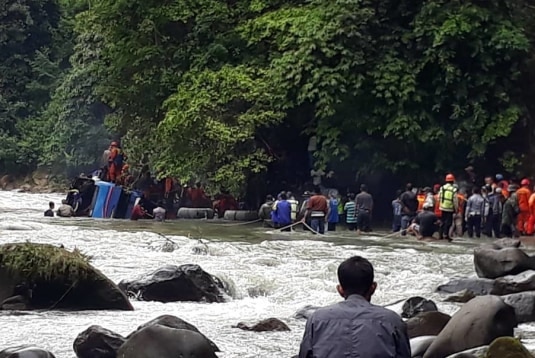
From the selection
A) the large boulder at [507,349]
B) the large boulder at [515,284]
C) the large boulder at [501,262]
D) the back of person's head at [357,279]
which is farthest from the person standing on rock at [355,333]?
the large boulder at [501,262]

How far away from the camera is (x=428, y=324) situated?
11.2 m

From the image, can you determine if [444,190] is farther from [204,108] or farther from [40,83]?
[40,83]

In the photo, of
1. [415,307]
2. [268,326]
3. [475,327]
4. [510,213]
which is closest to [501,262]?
[415,307]

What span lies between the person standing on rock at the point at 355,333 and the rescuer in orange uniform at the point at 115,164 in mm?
29251

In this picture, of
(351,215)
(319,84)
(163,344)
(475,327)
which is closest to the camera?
(163,344)

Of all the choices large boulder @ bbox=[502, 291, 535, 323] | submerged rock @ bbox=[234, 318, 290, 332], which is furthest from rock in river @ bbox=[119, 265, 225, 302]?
large boulder @ bbox=[502, 291, 535, 323]

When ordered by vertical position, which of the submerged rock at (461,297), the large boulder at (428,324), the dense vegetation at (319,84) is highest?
the dense vegetation at (319,84)

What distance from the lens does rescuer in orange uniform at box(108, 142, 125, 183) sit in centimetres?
3359

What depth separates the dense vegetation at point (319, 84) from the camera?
2675cm

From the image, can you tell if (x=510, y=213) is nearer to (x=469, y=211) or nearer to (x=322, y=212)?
(x=469, y=211)

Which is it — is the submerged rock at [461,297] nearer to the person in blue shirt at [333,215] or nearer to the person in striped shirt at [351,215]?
the person in blue shirt at [333,215]

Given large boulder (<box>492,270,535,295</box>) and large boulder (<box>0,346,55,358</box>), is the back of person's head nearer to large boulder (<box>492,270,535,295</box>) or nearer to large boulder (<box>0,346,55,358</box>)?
large boulder (<box>0,346,55,358</box>)

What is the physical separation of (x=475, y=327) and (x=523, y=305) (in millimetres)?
3160

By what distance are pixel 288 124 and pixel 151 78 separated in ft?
15.1
